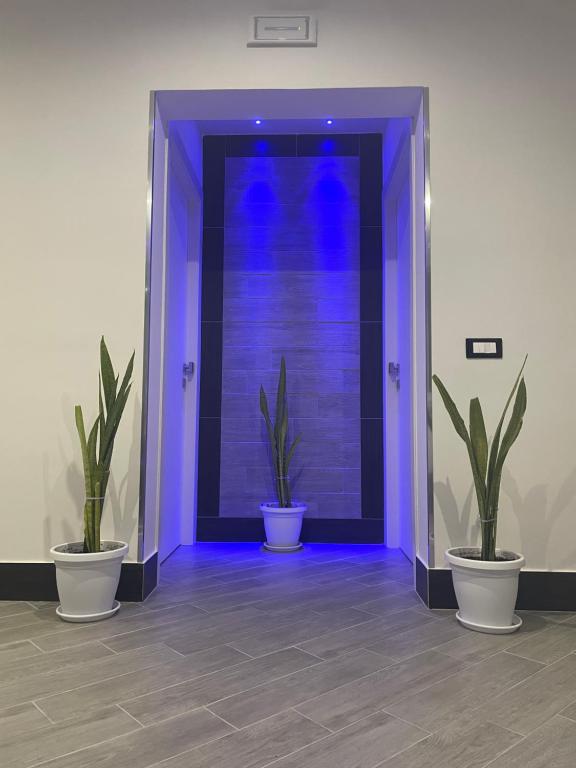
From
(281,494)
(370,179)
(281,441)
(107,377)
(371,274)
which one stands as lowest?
(281,494)

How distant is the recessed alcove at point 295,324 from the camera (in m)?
3.13

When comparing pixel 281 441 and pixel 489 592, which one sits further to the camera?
pixel 281 441

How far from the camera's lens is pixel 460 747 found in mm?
1118

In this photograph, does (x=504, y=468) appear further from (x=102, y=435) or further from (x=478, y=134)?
(x=102, y=435)

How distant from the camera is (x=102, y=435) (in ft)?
6.36

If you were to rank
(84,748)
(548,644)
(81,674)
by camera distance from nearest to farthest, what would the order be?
(84,748)
(81,674)
(548,644)

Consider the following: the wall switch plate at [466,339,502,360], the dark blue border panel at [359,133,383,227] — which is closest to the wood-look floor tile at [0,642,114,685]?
the wall switch plate at [466,339,502,360]

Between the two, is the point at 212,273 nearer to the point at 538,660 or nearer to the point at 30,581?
the point at 30,581

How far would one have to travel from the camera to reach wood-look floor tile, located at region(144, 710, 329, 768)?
3.47 feet

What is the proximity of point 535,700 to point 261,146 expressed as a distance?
9.76ft

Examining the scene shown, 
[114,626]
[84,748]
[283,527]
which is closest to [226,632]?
[114,626]

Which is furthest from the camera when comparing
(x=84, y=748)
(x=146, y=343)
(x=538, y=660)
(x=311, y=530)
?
(x=311, y=530)

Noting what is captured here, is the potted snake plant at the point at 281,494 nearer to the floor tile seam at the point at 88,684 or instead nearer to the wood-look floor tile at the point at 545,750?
the floor tile seam at the point at 88,684

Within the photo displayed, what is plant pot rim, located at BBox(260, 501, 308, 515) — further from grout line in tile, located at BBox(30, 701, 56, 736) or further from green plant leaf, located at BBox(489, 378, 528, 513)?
grout line in tile, located at BBox(30, 701, 56, 736)
